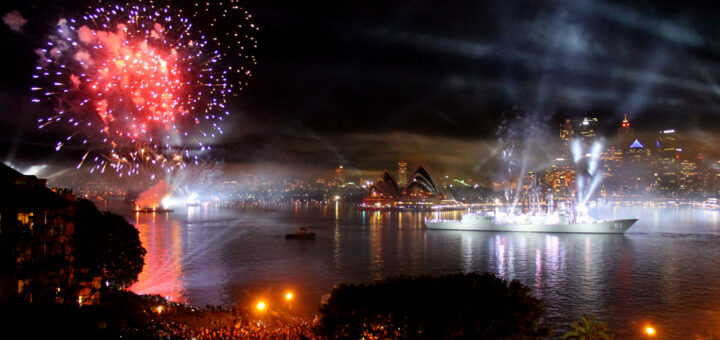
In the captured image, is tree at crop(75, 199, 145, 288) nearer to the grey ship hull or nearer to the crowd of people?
the crowd of people

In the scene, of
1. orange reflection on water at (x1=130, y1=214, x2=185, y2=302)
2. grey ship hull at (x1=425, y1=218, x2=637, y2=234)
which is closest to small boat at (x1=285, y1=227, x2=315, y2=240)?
orange reflection on water at (x1=130, y1=214, x2=185, y2=302)

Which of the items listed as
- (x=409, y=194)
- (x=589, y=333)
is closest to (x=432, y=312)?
(x=589, y=333)

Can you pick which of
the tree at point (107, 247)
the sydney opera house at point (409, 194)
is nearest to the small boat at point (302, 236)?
the tree at point (107, 247)

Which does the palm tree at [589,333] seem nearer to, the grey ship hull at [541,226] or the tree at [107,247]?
the tree at [107,247]

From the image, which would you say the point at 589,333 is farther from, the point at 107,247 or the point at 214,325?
the point at 107,247

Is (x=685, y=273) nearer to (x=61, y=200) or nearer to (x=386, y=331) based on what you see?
(x=386, y=331)
